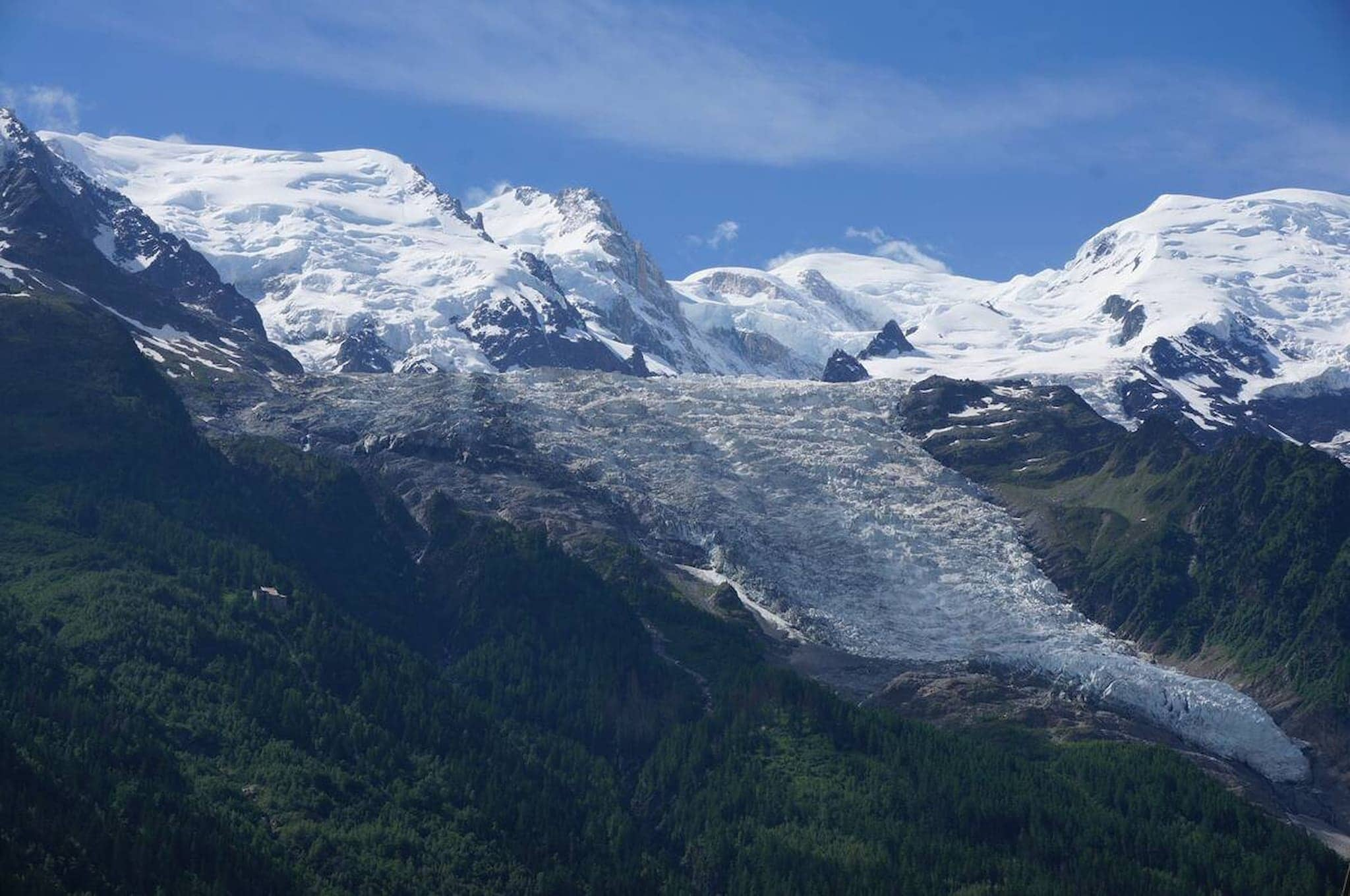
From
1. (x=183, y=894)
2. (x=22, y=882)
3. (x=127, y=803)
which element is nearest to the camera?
(x=22, y=882)

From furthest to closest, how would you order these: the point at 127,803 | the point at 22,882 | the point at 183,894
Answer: the point at 127,803, the point at 183,894, the point at 22,882

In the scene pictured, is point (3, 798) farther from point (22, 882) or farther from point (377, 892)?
point (377, 892)

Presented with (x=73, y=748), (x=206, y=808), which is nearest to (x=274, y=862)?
(x=206, y=808)

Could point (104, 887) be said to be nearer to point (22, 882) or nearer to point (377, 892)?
point (22, 882)

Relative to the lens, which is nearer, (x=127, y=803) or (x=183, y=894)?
(x=183, y=894)

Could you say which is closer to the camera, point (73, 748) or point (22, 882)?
point (22, 882)

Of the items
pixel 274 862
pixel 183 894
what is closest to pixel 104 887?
pixel 183 894

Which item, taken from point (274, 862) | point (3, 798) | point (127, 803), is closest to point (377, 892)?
point (274, 862)
